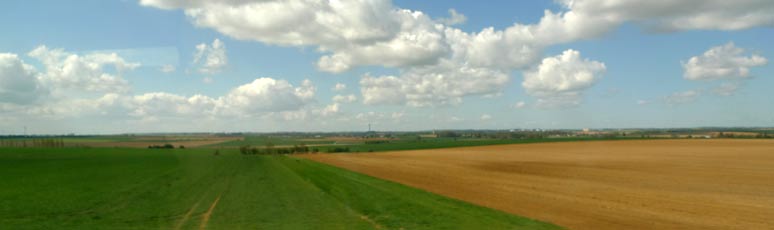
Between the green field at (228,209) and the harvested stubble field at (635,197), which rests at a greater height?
the green field at (228,209)

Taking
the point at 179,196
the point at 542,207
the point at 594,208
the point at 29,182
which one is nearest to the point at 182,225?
the point at 179,196

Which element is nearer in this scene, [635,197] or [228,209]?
[228,209]

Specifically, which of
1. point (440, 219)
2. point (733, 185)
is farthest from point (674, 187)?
point (440, 219)

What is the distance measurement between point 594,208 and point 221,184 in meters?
20.5

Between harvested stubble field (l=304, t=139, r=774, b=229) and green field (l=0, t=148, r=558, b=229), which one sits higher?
green field (l=0, t=148, r=558, b=229)

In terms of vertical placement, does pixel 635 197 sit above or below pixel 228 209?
below

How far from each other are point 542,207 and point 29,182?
98.5 feet

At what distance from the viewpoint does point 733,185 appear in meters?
34.2

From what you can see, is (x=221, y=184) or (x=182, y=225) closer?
(x=182, y=225)

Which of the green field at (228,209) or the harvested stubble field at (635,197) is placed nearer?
the green field at (228,209)

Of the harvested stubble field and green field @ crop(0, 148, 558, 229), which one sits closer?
green field @ crop(0, 148, 558, 229)

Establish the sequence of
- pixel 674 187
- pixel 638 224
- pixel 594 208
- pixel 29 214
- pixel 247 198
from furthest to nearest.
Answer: pixel 674 187 < pixel 594 208 < pixel 247 198 < pixel 638 224 < pixel 29 214

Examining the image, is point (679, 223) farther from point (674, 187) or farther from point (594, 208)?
point (674, 187)

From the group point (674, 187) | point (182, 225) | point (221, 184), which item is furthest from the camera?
point (674, 187)
